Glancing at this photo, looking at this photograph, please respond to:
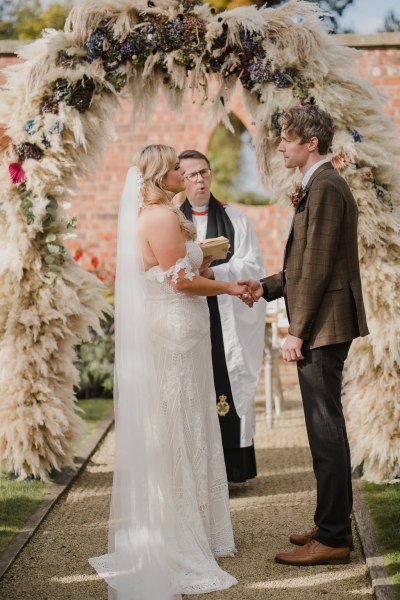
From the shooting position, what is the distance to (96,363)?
9.79 meters

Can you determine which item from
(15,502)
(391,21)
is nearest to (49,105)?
(15,502)

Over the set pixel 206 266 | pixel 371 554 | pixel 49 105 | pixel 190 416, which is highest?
pixel 49 105

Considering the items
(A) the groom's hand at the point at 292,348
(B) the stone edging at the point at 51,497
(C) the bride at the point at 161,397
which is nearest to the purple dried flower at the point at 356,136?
(C) the bride at the point at 161,397

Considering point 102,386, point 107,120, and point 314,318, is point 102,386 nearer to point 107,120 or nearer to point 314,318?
point 107,120

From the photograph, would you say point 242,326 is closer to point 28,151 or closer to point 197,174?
point 197,174

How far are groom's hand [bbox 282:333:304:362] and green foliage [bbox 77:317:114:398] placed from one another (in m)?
5.84

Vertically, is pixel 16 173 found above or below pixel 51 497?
above

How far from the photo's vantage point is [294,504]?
5.48 m

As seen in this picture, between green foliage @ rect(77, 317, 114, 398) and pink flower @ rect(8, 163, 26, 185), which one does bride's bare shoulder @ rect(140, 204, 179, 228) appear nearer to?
pink flower @ rect(8, 163, 26, 185)

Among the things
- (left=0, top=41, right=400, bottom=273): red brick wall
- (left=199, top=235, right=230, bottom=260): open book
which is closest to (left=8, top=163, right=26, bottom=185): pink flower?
(left=199, top=235, right=230, bottom=260): open book

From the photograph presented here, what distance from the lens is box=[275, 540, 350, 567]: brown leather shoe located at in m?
4.24

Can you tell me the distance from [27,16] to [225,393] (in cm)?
1420

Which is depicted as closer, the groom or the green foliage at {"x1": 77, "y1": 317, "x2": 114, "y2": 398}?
the groom

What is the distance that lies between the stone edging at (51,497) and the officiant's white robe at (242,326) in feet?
4.18
